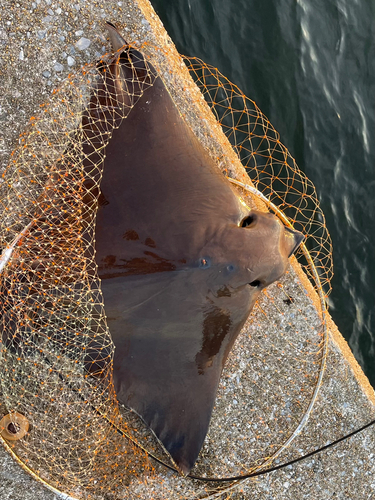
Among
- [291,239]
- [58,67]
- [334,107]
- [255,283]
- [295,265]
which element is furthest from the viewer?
[334,107]

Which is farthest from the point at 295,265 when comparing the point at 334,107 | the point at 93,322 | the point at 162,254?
the point at 93,322

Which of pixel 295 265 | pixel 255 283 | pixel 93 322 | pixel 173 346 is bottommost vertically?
pixel 295 265

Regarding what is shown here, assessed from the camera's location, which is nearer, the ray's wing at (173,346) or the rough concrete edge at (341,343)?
the ray's wing at (173,346)

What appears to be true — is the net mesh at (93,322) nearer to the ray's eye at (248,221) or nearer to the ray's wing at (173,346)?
the ray's wing at (173,346)

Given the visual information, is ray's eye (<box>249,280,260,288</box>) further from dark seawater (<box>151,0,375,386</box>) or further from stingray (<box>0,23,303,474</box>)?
dark seawater (<box>151,0,375,386</box>)

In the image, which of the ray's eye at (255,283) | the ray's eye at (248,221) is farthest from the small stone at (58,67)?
the ray's eye at (255,283)

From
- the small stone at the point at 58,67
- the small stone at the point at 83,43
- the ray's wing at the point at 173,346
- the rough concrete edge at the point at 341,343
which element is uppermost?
the small stone at the point at 83,43

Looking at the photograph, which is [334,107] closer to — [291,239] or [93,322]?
[291,239]

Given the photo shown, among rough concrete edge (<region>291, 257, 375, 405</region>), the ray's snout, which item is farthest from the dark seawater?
the ray's snout
